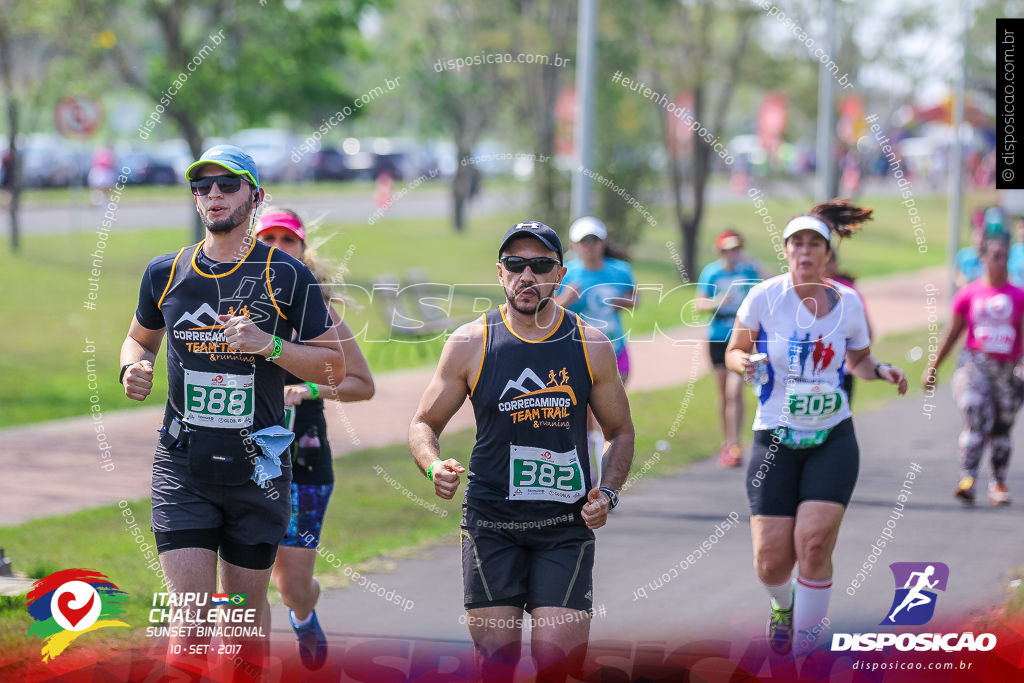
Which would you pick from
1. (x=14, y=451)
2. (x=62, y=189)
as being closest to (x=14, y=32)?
(x=14, y=451)

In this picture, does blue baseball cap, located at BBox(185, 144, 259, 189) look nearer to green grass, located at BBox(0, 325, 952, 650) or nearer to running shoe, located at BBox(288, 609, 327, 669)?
running shoe, located at BBox(288, 609, 327, 669)

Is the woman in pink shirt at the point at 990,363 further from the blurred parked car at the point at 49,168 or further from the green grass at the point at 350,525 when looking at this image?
the blurred parked car at the point at 49,168

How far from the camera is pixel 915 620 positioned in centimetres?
631

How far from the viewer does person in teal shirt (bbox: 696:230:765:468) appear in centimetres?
1084

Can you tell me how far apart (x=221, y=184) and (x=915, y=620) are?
12.9 feet

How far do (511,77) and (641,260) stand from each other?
17.2 feet

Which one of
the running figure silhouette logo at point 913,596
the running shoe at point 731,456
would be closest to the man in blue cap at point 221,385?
the running figure silhouette logo at point 913,596

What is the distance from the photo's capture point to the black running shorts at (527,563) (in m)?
4.44

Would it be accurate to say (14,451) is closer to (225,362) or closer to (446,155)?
(225,362)

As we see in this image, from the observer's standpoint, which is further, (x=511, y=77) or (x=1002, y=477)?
(x=511, y=77)

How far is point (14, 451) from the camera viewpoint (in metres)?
10.6

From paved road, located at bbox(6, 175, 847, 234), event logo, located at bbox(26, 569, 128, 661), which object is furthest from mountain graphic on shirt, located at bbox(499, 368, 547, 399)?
paved road, located at bbox(6, 175, 847, 234)

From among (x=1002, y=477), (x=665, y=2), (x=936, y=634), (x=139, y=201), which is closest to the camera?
(x=936, y=634)

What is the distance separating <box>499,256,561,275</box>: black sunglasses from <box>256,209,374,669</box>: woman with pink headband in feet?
4.06
